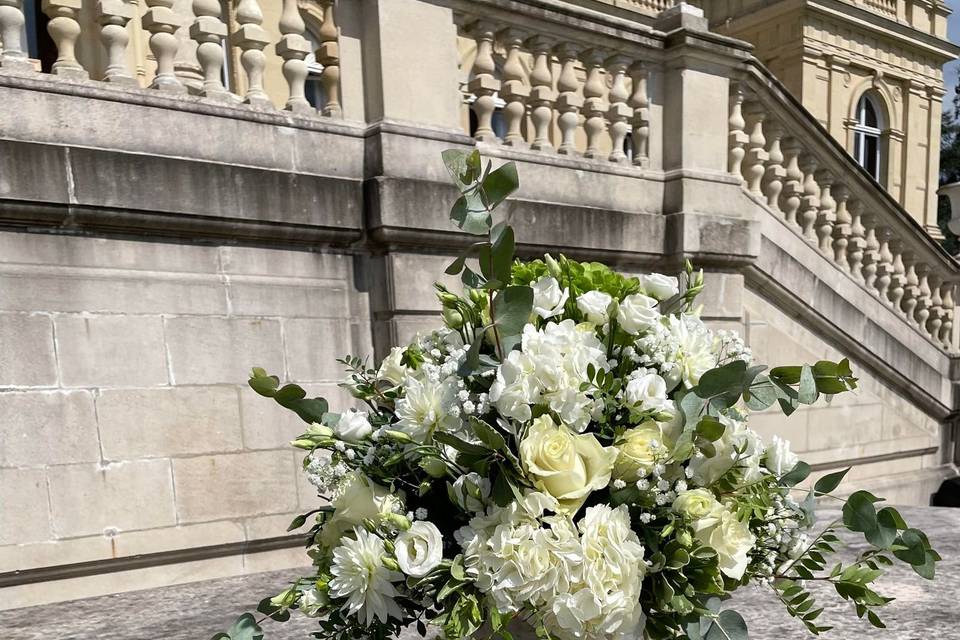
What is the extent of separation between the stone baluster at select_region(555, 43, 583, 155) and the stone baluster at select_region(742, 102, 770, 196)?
1613mm

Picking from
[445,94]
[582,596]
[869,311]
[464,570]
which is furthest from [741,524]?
[869,311]

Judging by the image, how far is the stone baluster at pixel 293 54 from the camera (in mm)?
3525

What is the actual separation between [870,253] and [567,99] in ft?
11.2

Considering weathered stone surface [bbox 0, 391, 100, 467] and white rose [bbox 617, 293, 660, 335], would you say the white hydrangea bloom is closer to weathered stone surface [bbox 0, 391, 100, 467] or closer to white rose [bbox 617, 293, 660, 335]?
white rose [bbox 617, 293, 660, 335]

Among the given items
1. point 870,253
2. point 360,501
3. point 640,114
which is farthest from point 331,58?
point 870,253

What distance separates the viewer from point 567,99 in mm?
4383

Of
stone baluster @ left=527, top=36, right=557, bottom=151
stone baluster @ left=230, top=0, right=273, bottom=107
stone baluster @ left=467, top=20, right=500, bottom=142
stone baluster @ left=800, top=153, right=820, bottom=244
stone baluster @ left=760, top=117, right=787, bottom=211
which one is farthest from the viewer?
stone baluster @ left=800, top=153, right=820, bottom=244

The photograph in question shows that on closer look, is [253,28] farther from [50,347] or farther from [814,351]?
[814,351]

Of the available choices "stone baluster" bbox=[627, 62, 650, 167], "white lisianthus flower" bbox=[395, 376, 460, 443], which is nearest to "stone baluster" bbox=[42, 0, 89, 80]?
"white lisianthus flower" bbox=[395, 376, 460, 443]

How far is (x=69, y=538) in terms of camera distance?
2984 mm

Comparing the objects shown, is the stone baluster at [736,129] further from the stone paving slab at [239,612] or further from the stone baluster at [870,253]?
the stone paving slab at [239,612]

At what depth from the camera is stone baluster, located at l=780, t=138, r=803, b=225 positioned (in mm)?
5484

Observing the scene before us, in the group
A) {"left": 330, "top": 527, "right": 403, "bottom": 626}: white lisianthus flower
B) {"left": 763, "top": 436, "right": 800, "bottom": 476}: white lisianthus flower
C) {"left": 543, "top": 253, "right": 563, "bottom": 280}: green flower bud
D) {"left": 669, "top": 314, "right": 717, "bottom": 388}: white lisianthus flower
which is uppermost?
{"left": 543, "top": 253, "right": 563, "bottom": 280}: green flower bud

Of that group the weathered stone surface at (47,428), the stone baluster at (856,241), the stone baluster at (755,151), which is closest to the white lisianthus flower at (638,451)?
the weathered stone surface at (47,428)
